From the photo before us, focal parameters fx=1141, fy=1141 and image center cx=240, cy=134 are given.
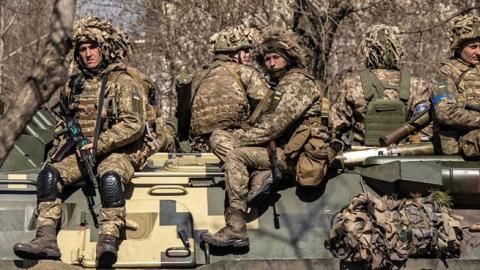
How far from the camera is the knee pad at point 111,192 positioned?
8.02 m

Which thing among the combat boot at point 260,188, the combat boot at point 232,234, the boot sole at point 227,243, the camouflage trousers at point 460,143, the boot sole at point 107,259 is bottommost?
the boot sole at point 107,259

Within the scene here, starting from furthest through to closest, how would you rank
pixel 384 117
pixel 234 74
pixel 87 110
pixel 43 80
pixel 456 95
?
1. pixel 234 74
2. pixel 384 117
3. pixel 456 95
4. pixel 87 110
5. pixel 43 80

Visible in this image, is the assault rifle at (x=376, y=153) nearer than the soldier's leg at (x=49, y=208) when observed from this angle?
No

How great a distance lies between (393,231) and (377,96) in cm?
191

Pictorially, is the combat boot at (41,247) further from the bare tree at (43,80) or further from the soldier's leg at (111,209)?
the bare tree at (43,80)

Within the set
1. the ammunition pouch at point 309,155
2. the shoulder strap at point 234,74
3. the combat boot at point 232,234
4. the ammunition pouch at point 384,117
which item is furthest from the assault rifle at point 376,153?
the shoulder strap at point 234,74

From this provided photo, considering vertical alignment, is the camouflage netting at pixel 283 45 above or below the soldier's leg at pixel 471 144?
above

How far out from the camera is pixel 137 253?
26.4 feet

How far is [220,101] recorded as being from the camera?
9695 mm

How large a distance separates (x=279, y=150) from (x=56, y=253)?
5.80 ft

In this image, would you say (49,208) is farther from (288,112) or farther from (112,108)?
(288,112)

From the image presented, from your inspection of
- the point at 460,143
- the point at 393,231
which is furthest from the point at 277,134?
the point at 460,143

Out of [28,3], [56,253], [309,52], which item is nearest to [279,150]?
[56,253]

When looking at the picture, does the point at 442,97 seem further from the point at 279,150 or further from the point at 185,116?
the point at 185,116
